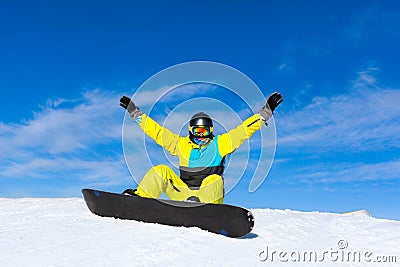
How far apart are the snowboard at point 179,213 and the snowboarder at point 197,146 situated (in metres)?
0.26

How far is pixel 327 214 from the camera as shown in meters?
9.44

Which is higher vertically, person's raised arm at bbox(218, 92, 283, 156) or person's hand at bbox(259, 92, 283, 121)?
person's hand at bbox(259, 92, 283, 121)

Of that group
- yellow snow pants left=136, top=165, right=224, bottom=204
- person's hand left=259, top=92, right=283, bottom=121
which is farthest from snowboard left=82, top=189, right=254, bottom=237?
person's hand left=259, top=92, right=283, bottom=121

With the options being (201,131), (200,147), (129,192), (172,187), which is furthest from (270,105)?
(129,192)

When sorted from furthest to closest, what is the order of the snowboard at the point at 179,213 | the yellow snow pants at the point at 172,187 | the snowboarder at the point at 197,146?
the snowboarder at the point at 197,146 → the yellow snow pants at the point at 172,187 → the snowboard at the point at 179,213

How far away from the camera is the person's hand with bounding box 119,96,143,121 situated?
278 inches

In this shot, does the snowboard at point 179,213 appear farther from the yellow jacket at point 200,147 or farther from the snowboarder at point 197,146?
the yellow jacket at point 200,147

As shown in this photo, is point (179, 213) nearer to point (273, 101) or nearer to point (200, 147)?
point (200, 147)

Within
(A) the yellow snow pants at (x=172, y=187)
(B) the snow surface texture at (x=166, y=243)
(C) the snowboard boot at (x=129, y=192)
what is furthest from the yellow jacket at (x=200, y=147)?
(B) the snow surface texture at (x=166, y=243)

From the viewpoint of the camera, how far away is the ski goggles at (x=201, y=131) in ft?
22.2

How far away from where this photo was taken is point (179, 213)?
5.88 metres

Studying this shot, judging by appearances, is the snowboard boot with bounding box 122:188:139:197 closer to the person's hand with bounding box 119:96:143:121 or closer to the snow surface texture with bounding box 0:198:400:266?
the snow surface texture with bounding box 0:198:400:266

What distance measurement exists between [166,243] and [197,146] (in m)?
2.03

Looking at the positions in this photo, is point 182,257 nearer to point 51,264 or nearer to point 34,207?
point 51,264
